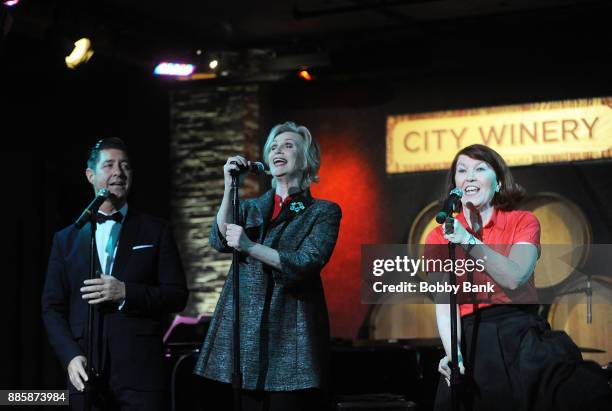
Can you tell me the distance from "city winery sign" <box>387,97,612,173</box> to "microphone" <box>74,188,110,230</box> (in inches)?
183

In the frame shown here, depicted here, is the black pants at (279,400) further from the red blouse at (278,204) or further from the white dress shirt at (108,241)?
the white dress shirt at (108,241)

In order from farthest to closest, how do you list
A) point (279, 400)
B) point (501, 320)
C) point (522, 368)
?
point (279, 400), point (501, 320), point (522, 368)

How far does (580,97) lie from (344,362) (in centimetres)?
340

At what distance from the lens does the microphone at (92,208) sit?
3.83 m

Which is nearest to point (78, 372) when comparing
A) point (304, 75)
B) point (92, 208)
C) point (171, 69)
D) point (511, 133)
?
point (92, 208)

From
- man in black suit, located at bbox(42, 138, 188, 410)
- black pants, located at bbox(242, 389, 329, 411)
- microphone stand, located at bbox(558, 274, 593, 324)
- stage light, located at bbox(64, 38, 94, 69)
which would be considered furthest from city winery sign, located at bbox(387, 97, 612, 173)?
black pants, located at bbox(242, 389, 329, 411)

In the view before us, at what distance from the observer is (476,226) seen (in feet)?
11.5

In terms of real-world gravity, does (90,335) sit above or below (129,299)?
below

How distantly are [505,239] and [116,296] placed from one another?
1.57 metres

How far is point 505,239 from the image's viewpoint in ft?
11.2

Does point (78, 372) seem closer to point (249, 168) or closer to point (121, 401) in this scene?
point (121, 401)

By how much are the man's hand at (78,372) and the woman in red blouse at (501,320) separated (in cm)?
141

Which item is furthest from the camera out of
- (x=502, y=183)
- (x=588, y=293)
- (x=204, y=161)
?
(x=204, y=161)

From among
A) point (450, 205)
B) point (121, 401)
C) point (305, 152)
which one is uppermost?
point (305, 152)
